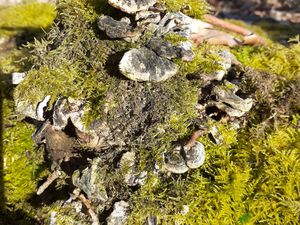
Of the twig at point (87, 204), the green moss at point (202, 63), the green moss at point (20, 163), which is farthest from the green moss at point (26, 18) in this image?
the twig at point (87, 204)

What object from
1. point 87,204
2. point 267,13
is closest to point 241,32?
point 87,204

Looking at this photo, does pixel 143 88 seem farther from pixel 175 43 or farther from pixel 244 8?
pixel 244 8

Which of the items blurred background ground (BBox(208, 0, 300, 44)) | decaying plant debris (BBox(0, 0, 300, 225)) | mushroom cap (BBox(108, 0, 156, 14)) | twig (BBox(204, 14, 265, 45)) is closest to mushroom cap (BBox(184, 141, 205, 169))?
decaying plant debris (BBox(0, 0, 300, 225))

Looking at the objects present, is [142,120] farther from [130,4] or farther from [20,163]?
[20,163]

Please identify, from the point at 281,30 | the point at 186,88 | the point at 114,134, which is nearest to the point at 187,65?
the point at 186,88

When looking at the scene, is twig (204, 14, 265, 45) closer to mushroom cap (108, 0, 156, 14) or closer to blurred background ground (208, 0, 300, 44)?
Answer: mushroom cap (108, 0, 156, 14)

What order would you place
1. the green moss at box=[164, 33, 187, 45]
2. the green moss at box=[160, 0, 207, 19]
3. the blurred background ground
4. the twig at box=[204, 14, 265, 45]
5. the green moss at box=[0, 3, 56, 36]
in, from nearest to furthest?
the green moss at box=[164, 33, 187, 45], the green moss at box=[160, 0, 207, 19], the twig at box=[204, 14, 265, 45], the green moss at box=[0, 3, 56, 36], the blurred background ground
